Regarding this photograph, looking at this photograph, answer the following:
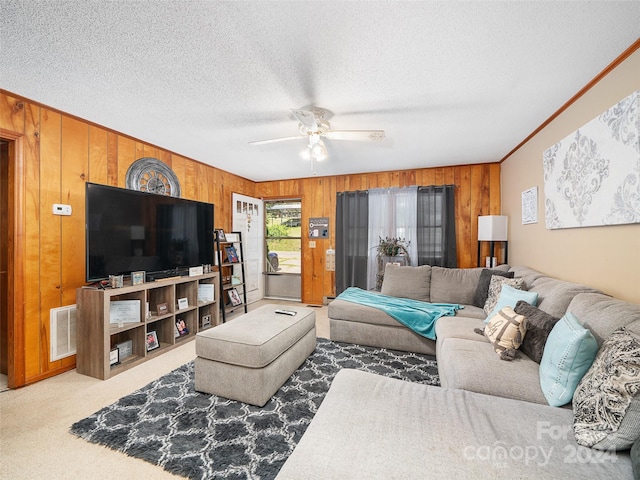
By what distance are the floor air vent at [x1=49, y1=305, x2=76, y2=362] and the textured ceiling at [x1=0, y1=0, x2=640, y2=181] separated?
6.25 ft

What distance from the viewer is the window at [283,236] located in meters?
5.55

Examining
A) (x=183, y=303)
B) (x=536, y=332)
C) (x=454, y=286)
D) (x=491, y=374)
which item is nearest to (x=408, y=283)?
(x=454, y=286)

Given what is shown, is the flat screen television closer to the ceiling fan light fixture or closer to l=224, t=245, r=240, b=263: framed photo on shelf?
l=224, t=245, r=240, b=263: framed photo on shelf

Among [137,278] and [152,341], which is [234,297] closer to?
[152,341]

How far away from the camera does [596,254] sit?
1.97 m

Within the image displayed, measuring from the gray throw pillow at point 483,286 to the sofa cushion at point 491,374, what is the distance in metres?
1.28

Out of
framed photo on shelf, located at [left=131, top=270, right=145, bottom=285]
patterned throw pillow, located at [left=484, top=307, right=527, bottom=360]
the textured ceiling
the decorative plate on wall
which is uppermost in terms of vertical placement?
the textured ceiling

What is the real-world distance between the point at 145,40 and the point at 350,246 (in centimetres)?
381

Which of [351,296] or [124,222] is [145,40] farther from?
[351,296]

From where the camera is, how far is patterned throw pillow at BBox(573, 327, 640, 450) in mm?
935

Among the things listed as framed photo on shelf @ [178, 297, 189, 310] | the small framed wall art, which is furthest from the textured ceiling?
framed photo on shelf @ [178, 297, 189, 310]

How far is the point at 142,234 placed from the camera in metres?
2.87

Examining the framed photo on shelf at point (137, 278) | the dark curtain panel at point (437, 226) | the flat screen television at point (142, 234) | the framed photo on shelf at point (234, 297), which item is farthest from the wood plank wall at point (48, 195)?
the dark curtain panel at point (437, 226)

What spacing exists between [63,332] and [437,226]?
15.9 feet
